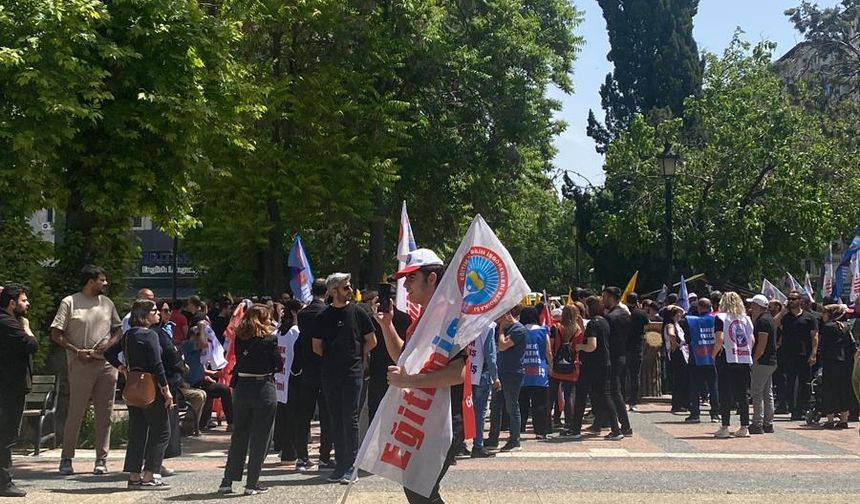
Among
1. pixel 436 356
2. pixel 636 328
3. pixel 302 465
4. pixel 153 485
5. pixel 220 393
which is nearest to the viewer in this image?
pixel 436 356

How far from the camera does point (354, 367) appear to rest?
36.4 ft

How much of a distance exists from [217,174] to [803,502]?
14.4 meters

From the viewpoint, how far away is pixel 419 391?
680 cm

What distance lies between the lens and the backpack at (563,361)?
16.0 metres

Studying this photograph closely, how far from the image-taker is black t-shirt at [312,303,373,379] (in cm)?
1105

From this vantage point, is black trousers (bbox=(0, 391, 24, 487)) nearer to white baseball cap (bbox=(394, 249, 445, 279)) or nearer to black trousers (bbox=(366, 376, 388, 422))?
black trousers (bbox=(366, 376, 388, 422))

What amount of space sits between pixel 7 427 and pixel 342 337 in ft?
9.88

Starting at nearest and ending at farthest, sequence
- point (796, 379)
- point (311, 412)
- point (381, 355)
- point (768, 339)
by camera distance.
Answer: point (381, 355) → point (311, 412) → point (768, 339) → point (796, 379)

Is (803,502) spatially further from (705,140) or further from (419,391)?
(705,140)

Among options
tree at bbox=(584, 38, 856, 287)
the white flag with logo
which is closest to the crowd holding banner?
the white flag with logo

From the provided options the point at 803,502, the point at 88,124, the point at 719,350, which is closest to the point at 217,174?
the point at 88,124

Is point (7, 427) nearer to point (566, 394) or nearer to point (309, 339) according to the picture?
point (309, 339)

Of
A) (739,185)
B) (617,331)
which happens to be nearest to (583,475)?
(617,331)

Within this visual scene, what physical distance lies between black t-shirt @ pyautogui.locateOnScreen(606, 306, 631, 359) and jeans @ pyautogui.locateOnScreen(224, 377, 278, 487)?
254 inches
